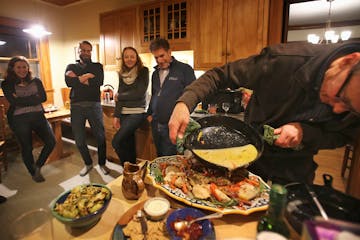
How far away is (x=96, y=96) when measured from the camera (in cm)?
262

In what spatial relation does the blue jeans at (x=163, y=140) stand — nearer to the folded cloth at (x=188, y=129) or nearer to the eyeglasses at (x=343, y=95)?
the folded cloth at (x=188, y=129)

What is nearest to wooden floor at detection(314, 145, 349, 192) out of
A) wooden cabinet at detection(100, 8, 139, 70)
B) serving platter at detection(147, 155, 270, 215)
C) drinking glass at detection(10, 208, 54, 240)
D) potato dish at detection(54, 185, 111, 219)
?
serving platter at detection(147, 155, 270, 215)

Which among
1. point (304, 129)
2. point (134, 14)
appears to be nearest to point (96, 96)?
point (134, 14)

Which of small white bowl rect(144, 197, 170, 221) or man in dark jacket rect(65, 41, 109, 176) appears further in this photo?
man in dark jacket rect(65, 41, 109, 176)

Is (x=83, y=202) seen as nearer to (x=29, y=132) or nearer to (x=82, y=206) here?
(x=82, y=206)

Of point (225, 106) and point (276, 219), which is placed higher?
point (225, 106)

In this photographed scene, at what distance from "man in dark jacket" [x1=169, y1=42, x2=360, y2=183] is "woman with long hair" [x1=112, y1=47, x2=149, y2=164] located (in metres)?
1.47

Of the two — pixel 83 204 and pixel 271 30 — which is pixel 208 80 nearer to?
pixel 83 204

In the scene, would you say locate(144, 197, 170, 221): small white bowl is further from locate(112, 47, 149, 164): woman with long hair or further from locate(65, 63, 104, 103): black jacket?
locate(65, 63, 104, 103): black jacket

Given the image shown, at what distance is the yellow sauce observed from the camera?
81 centimetres

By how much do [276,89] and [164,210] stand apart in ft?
2.34

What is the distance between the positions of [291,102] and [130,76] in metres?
1.84

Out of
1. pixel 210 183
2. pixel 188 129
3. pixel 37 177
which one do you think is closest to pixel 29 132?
pixel 37 177

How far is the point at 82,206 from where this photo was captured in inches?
27.7
